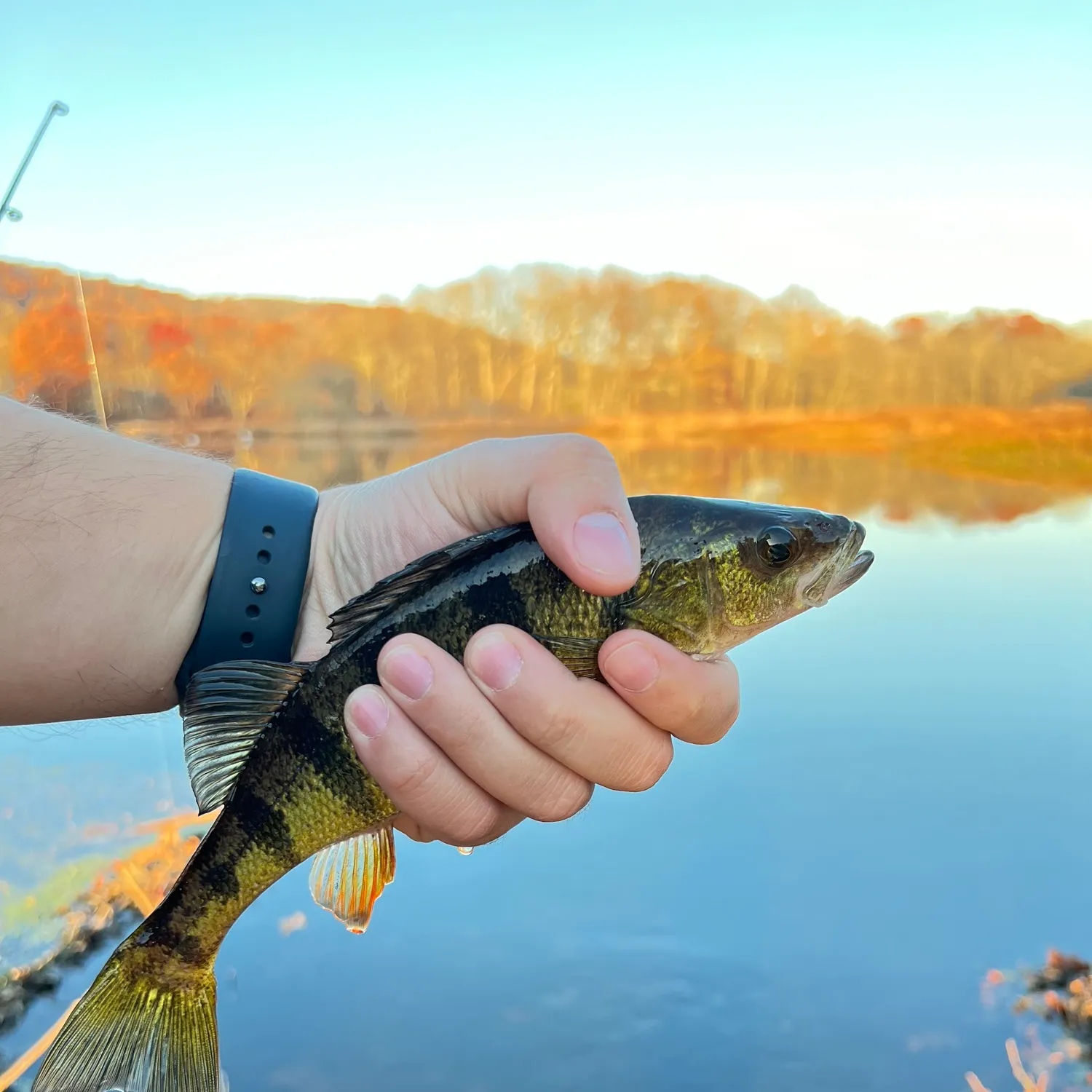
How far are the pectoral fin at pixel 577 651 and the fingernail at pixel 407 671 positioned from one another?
176 mm

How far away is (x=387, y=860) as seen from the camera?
1.52m

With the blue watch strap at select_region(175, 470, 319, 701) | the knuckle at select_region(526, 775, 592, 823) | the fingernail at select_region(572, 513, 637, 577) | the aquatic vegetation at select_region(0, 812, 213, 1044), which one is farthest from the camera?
the aquatic vegetation at select_region(0, 812, 213, 1044)

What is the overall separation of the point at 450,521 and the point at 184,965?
87cm

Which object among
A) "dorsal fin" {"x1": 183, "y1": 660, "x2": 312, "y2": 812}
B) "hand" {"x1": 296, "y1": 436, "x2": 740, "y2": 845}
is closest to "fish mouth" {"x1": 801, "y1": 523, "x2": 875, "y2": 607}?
"hand" {"x1": 296, "y1": 436, "x2": 740, "y2": 845}

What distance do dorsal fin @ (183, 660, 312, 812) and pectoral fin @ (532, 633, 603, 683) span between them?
385 mm

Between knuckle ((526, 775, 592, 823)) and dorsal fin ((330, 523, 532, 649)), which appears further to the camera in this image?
knuckle ((526, 775, 592, 823))

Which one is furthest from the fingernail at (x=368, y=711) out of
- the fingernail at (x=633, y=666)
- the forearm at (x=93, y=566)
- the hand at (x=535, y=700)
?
the forearm at (x=93, y=566)

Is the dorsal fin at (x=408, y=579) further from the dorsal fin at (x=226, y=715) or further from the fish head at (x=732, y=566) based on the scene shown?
the fish head at (x=732, y=566)

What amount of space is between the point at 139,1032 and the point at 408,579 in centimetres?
83

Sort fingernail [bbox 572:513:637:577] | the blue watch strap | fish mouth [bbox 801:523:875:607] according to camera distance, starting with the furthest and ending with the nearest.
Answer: the blue watch strap
fish mouth [bbox 801:523:875:607]
fingernail [bbox 572:513:637:577]

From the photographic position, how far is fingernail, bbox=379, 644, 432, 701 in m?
1.32

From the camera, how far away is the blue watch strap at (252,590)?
1.60m

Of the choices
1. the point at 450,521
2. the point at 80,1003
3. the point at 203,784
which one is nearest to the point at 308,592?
the point at 450,521

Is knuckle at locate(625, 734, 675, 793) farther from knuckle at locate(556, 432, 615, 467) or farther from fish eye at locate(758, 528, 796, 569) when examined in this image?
knuckle at locate(556, 432, 615, 467)
